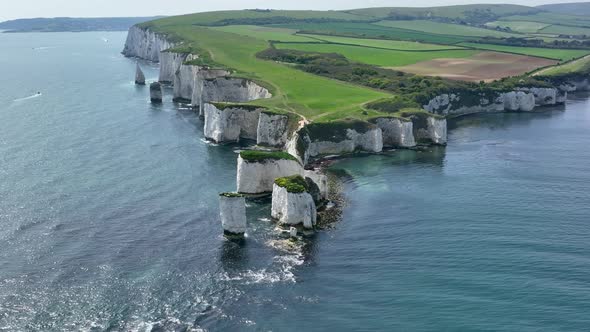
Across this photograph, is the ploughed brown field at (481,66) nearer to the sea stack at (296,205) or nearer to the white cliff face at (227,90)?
the white cliff face at (227,90)

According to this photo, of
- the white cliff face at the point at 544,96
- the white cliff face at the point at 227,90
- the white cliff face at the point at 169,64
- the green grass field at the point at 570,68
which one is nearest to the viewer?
the white cliff face at the point at 227,90

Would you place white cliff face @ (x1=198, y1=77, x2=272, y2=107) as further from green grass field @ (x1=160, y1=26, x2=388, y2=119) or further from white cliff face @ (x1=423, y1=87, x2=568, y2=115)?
white cliff face @ (x1=423, y1=87, x2=568, y2=115)

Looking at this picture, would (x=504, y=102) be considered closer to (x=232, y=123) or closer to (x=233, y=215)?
(x=232, y=123)

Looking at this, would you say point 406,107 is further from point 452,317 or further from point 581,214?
point 452,317

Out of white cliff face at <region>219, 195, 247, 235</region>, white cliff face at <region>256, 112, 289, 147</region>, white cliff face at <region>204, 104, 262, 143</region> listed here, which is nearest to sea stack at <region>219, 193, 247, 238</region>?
white cliff face at <region>219, 195, 247, 235</region>

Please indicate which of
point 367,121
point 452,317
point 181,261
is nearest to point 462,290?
point 452,317

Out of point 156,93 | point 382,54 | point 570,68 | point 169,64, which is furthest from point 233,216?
point 570,68

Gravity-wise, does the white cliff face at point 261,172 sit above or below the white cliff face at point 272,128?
below

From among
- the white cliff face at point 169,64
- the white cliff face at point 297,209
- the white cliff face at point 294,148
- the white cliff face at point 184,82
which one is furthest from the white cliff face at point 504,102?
the white cliff face at point 169,64
